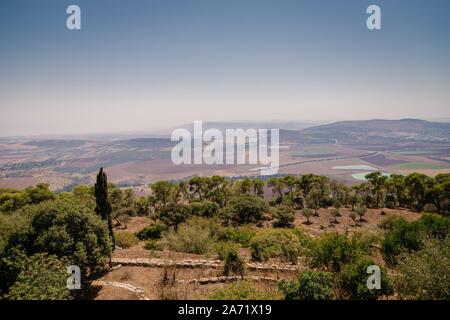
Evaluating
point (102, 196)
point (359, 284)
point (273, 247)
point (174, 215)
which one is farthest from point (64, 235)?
point (174, 215)

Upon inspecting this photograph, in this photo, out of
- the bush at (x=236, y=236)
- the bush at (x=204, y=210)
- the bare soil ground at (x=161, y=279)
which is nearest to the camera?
the bare soil ground at (x=161, y=279)

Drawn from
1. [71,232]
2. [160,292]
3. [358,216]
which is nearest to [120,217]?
[71,232]

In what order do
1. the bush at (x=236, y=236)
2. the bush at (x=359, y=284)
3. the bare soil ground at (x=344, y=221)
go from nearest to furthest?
1. the bush at (x=359, y=284)
2. the bush at (x=236, y=236)
3. the bare soil ground at (x=344, y=221)

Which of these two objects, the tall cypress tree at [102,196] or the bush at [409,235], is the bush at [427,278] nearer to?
the bush at [409,235]

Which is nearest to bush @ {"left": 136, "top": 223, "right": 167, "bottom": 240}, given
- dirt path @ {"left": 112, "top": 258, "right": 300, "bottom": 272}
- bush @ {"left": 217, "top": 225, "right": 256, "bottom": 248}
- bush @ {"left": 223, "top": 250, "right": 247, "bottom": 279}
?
bush @ {"left": 217, "top": 225, "right": 256, "bottom": 248}

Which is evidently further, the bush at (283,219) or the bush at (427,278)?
the bush at (283,219)

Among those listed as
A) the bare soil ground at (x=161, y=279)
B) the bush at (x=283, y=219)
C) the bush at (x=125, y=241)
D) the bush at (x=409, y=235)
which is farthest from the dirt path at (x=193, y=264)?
the bush at (x=283, y=219)
